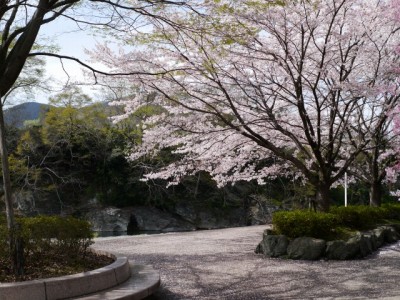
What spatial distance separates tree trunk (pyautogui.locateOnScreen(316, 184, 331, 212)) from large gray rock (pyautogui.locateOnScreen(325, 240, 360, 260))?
1.51m

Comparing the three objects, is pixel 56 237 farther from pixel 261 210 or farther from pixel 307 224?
pixel 261 210

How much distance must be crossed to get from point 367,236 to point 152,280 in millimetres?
5100

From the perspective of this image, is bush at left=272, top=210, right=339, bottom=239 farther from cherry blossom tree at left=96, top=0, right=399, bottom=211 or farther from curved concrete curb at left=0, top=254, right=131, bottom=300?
curved concrete curb at left=0, top=254, right=131, bottom=300

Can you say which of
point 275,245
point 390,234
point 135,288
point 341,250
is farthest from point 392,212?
point 135,288

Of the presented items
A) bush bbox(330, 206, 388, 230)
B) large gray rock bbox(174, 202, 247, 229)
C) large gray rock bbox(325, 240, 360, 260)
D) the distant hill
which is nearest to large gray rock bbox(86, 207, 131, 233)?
large gray rock bbox(174, 202, 247, 229)

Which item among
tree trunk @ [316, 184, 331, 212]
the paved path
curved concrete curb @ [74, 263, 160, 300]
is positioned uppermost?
tree trunk @ [316, 184, 331, 212]

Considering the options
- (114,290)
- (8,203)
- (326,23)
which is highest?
(326,23)

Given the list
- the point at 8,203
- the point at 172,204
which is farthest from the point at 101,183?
the point at 8,203

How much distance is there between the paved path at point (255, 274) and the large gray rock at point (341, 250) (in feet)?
0.75

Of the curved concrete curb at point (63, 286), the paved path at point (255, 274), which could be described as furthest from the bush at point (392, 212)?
the curved concrete curb at point (63, 286)

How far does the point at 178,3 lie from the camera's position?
549 centimetres

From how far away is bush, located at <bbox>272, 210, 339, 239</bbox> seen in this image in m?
8.11

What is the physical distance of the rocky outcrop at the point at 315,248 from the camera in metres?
7.75

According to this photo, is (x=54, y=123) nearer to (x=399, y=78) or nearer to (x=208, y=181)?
(x=208, y=181)
